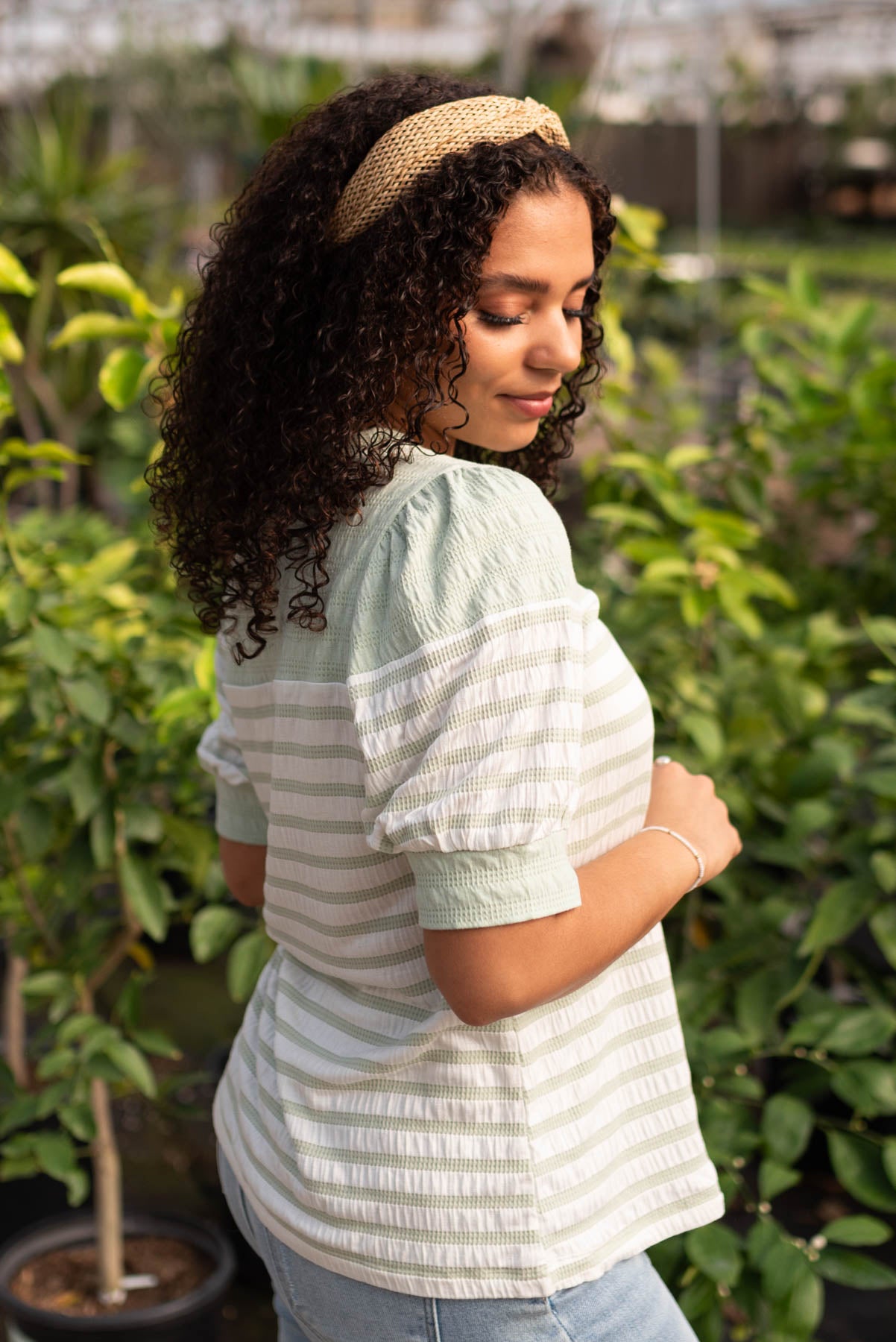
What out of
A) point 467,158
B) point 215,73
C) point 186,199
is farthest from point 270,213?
point 215,73

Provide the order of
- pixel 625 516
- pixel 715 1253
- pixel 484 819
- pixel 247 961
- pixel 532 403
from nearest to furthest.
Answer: pixel 484 819, pixel 532 403, pixel 715 1253, pixel 247 961, pixel 625 516

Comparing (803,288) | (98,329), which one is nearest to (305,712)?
(98,329)

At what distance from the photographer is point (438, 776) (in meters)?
0.84

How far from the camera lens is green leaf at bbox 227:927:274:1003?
5.71 feet

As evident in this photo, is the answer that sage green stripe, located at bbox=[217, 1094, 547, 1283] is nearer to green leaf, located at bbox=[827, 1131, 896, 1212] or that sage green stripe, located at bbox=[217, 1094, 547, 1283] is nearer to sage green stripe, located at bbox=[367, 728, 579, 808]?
sage green stripe, located at bbox=[367, 728, 579, 808]

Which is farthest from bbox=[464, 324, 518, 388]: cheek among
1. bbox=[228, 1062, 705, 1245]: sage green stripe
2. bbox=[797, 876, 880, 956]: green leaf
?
bbox=[797, 876, 880, 956]: green leaf

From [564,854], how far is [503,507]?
218 mm

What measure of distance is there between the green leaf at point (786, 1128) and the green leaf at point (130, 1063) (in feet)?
2.49

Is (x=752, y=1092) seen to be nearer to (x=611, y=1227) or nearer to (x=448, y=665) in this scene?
(x=611, y=1227)

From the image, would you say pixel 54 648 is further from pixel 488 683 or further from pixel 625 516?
pixel 488 683

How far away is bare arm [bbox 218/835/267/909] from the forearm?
1.32 ft

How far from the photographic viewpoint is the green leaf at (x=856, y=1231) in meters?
1.49

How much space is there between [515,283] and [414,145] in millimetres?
115

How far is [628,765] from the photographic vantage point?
3.25ft
